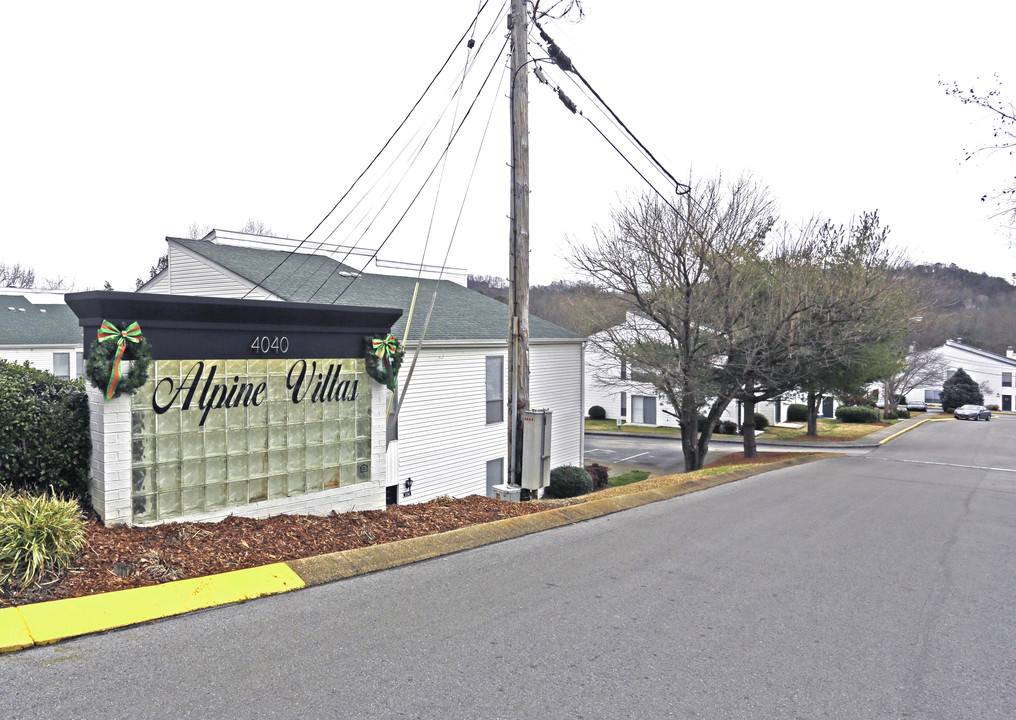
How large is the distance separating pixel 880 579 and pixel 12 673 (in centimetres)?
707

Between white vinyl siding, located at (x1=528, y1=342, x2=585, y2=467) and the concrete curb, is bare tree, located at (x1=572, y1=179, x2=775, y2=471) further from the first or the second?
the concrete curb

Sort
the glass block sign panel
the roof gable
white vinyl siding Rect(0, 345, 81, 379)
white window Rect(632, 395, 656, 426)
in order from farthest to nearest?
1. the roof gable
2. white window Rect(632, 395, 656, 426)
3. white vinyl siding Rect(0, 345, 81, 379)
4. the glass block sign panel

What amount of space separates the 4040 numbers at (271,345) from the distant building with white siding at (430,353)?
7.60m

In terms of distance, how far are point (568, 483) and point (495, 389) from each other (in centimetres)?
365

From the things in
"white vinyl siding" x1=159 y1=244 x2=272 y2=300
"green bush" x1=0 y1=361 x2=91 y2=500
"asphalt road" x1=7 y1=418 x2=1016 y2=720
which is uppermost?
"white vinyl siding" x1=159 y1=244 x2=272 y2=300

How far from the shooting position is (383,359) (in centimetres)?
858

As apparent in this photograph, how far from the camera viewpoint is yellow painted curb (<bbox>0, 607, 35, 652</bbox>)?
4.05m

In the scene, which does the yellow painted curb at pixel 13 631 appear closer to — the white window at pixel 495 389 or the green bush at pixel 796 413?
the white window at pixel 495 389

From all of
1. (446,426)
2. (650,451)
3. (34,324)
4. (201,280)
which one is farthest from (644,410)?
(34,324)

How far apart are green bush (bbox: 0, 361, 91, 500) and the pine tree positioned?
7359 centimetres

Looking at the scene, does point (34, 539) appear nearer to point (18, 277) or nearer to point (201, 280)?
point (201, 280)

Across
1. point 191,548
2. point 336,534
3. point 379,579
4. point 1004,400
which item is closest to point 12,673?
point 191,548

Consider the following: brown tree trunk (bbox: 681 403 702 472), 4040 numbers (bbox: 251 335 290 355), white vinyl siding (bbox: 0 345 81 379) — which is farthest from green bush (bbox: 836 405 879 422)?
4040 numbers (bbox: 251 335 290 355)

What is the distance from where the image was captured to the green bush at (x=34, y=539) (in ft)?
16.0
